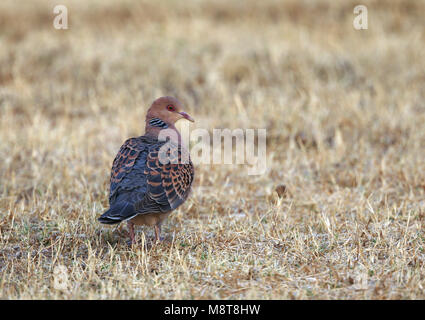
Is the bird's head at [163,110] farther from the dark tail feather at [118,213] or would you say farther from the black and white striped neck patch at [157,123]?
the dark tail feather at [118,213]

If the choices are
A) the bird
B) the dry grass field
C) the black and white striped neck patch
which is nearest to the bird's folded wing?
the bird

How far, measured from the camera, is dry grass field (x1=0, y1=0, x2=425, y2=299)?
3803 millimetres

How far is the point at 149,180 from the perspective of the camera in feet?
14.0

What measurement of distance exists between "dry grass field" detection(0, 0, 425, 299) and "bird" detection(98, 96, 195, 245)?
25cm

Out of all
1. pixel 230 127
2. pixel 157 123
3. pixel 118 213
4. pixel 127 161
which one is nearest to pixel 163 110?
pixel 157 123

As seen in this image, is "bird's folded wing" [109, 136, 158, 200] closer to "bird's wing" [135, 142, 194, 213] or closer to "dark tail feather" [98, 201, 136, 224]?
"bird's wing" [135, 142, 194, 213]

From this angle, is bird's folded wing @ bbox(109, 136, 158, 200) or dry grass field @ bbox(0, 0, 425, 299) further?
bird's folded wing @ bbox(109, 136, 158, 200)

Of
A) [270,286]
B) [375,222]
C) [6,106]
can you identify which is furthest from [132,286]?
[6,106]

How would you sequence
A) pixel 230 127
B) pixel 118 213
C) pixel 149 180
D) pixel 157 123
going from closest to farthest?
1. pixel 118 213
2. pixel 149 180
3. pixel 157 123
4. pixel 230 127

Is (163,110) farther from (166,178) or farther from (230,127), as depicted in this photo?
(230,127)

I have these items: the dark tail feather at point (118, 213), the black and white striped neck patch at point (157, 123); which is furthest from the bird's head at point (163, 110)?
the dark tail feather at point (118, 213)

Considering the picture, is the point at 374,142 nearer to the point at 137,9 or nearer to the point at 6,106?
the point at 6,106

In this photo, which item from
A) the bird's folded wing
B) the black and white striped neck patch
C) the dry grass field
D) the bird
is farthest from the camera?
the black and white striped neck patch

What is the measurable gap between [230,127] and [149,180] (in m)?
3.09
